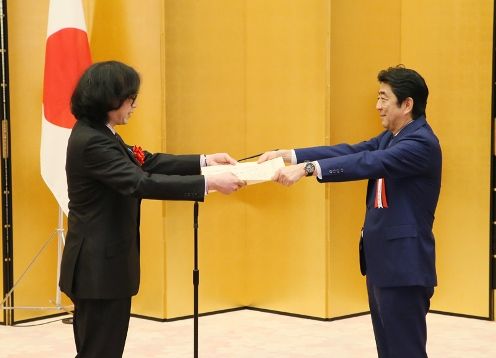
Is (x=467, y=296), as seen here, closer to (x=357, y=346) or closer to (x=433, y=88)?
(x=357, y=346)

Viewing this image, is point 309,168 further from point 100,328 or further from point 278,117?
point 278,117

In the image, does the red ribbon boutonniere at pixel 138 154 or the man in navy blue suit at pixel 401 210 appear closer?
the man in navy blue suit at pixel 401 210

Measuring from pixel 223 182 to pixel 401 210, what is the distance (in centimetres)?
70

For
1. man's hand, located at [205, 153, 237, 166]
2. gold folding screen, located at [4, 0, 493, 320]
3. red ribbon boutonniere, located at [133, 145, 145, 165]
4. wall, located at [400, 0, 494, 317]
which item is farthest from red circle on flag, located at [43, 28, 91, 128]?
wall, located at [400, 0, 494, 317]

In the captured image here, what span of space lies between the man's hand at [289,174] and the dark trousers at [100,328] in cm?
81

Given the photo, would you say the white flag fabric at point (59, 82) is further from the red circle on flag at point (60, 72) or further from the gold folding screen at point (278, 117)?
the gold folding screen at point (278, 117)

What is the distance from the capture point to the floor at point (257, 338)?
438 cm

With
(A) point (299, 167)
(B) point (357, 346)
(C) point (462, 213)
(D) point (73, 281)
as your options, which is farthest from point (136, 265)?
(C) point (462, 213)

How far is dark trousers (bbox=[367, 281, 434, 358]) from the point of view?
2.95 metres

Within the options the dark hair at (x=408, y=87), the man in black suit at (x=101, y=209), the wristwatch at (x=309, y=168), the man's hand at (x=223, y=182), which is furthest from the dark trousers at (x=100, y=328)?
the dark hair at (x=408, y=87)

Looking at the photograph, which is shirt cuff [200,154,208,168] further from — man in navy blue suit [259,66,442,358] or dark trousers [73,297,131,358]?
dark trousers [73,297,131,358]

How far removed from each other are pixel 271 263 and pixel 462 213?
1.32 m

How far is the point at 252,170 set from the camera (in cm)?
314

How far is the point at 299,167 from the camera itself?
3.12 metres
